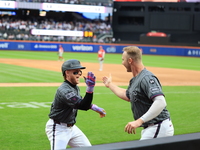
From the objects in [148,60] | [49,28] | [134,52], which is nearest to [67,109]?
[134,52]

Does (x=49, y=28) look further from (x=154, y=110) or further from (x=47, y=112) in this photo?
(x=154, y=110)

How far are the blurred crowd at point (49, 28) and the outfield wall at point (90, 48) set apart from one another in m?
1.40

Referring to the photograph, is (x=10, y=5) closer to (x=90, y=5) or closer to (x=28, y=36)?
(x=28, y=36)

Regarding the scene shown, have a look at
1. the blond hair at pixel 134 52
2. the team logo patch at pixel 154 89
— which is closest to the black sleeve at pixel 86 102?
the blond hair at pixel 134 52

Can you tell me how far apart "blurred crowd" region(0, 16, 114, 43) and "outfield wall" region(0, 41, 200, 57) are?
1396mm

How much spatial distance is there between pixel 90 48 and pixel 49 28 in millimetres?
9897

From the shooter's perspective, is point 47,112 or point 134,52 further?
point 47,112

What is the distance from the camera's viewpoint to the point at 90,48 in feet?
181

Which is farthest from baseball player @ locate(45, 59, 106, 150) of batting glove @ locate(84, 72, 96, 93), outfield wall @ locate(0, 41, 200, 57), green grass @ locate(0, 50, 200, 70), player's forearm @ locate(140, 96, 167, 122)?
outfield wall @ locate(0, 41, 200, 57)

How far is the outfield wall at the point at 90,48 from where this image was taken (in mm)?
52281

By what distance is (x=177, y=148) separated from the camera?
376 centimetres

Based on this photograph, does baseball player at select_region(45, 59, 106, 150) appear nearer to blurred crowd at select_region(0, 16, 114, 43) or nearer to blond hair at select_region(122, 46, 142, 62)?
blond hair at select_region(122, 46, 142, 62)

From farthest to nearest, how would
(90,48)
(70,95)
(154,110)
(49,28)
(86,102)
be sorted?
(49,28) < (90,48) < (70,95) < (86,102) < (154,110)

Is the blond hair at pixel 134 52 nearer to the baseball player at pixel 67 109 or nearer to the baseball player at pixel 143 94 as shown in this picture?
the baseball player at pixel 143 94
